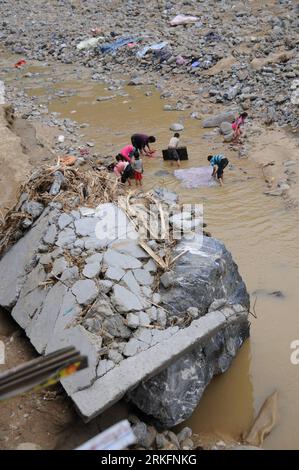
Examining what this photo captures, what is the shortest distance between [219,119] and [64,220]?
6844 millimetres

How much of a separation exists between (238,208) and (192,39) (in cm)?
988

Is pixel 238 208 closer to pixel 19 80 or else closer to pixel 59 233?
pixel 59 233

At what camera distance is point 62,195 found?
5.96 meters

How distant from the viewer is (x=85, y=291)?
4.68 metres

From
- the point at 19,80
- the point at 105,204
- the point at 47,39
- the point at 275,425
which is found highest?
the point at 47,39

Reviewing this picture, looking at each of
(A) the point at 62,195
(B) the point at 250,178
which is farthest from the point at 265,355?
(B) the point at 250,178

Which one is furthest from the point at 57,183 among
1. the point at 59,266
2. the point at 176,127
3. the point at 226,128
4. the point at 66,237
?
the point at 176,127

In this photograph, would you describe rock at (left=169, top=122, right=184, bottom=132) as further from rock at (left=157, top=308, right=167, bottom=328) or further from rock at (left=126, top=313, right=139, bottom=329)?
rock at (left=126, top=313, right=139, bottom=329)

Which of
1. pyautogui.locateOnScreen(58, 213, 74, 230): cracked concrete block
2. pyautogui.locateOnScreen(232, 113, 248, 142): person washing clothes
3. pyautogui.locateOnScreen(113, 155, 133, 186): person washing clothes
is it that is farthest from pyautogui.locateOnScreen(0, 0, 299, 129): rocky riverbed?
pyautogui.locateOnScreen(58, 213, 74, 230): cracked concrete block

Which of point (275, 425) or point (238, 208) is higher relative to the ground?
point (238, 208)

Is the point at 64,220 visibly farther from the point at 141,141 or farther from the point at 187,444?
the point at 141,141

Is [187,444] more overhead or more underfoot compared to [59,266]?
more underfoot

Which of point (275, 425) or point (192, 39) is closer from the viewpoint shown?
point (275, 425)

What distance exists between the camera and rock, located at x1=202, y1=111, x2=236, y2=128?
11250mm
